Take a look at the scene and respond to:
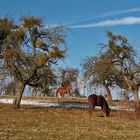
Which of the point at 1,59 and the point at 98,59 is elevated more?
the point at 98,59

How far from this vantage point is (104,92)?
82.8 meters

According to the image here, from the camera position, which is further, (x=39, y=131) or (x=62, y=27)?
Answer: (x=62, y=27)

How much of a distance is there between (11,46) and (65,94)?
60.6m

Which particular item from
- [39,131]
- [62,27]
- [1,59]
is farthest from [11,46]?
[39,131]

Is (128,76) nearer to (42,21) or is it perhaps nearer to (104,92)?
(104,92)

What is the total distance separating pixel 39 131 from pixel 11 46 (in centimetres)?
2486

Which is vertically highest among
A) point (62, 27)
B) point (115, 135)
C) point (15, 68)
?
point (62, 27)

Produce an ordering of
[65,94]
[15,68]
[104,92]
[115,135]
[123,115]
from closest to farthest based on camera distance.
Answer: [115,135] < [123,115] < [15,68] < [104,92] < [65,94]

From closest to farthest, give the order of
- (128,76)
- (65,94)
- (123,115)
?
1. (123,115)
2. (128,76)
3. (65,94)

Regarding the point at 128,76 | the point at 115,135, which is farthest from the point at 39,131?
the point at 128,76

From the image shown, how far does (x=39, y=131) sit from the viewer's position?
21922mm

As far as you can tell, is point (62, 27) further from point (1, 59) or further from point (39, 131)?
point (39, 131)

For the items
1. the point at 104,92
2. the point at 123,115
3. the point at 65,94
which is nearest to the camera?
the point at 123,115

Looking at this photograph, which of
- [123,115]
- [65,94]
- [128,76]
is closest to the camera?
[123,115]
